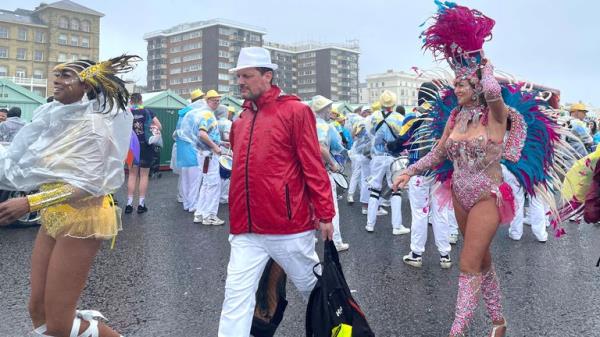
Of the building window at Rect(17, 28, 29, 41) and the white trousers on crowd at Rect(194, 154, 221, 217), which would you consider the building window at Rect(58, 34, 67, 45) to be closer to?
the building window at Rect(17, 28, 29, 41)

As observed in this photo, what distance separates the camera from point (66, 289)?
2.83 meters

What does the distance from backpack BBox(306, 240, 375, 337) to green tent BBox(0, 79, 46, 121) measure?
15.1m

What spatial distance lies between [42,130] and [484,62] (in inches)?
115

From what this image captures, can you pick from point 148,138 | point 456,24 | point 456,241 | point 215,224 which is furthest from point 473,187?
point 148,138

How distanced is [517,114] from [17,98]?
16.0 metres

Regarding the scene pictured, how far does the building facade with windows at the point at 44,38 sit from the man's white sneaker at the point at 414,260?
84.5 meters

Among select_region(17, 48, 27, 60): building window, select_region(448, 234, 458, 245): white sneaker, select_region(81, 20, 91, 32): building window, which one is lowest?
select_region(448, 234, 458, 245): white sneaker

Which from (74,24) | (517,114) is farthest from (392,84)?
(517,114)

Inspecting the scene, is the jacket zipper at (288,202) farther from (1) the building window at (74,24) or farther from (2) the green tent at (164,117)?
(1) the building window at (74,24)

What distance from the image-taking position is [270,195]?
2.98 metres

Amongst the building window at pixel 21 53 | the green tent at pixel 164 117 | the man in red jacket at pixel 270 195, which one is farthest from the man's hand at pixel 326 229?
the building window at pixel 21 53

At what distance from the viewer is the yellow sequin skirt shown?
112 inches

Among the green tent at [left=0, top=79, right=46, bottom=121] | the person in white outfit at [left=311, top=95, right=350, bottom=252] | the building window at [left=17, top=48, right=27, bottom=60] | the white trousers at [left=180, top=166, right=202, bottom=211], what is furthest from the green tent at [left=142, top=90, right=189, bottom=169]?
the building window at [left=17, top=48, right=27, bottom=60]

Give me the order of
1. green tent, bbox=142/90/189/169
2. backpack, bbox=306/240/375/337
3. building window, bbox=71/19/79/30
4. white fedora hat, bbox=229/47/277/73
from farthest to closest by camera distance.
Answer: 1. building window, bbox=71/19/79/30
2. green tent, bbox=142/90/189/169
3. white fedora hat, bbox=229/47/277/73
4. backpack, bbox=306/240/375/337
